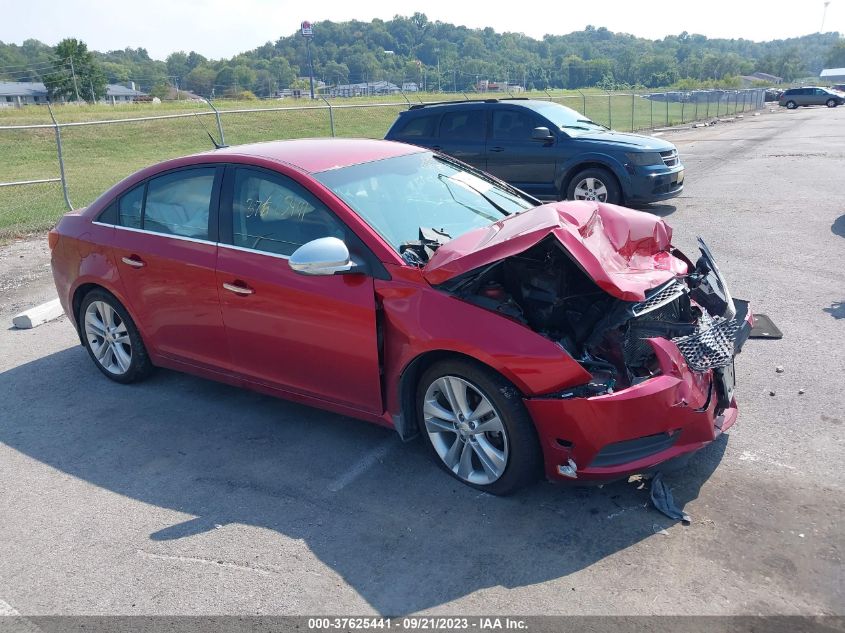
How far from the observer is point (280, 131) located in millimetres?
32938

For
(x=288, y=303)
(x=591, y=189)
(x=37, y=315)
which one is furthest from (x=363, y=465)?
(x=591, y=189)

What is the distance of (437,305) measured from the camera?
3885 millimetres

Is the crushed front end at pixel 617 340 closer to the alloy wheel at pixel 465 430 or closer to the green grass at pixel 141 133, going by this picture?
the alloy wheel at pixel 465 430

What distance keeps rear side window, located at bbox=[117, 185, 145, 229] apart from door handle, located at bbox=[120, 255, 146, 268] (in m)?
0.23

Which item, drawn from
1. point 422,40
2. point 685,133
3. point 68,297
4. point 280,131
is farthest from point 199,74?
point 68,297

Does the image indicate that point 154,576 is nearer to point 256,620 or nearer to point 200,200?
point 256,620

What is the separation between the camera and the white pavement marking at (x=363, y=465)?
4.18m

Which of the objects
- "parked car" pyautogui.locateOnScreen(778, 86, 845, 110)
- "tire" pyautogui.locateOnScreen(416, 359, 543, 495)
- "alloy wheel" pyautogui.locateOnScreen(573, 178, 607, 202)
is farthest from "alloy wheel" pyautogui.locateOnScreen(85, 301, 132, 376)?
"parked car" pyautogui.locateOnScreen(778, 86, 845, 110)

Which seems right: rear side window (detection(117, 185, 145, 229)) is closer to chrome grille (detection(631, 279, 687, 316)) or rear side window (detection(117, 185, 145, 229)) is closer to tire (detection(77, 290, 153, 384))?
tire (detection(77, 290, 153, 384))

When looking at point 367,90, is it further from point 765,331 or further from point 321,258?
point 321,258

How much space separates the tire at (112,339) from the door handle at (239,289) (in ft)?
4.01

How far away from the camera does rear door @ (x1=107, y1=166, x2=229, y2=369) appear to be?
4828 millimetres

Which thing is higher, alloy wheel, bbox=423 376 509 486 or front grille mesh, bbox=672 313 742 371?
front grille mesh, bbox=672 313 742 371

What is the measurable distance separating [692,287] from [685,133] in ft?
86.1
